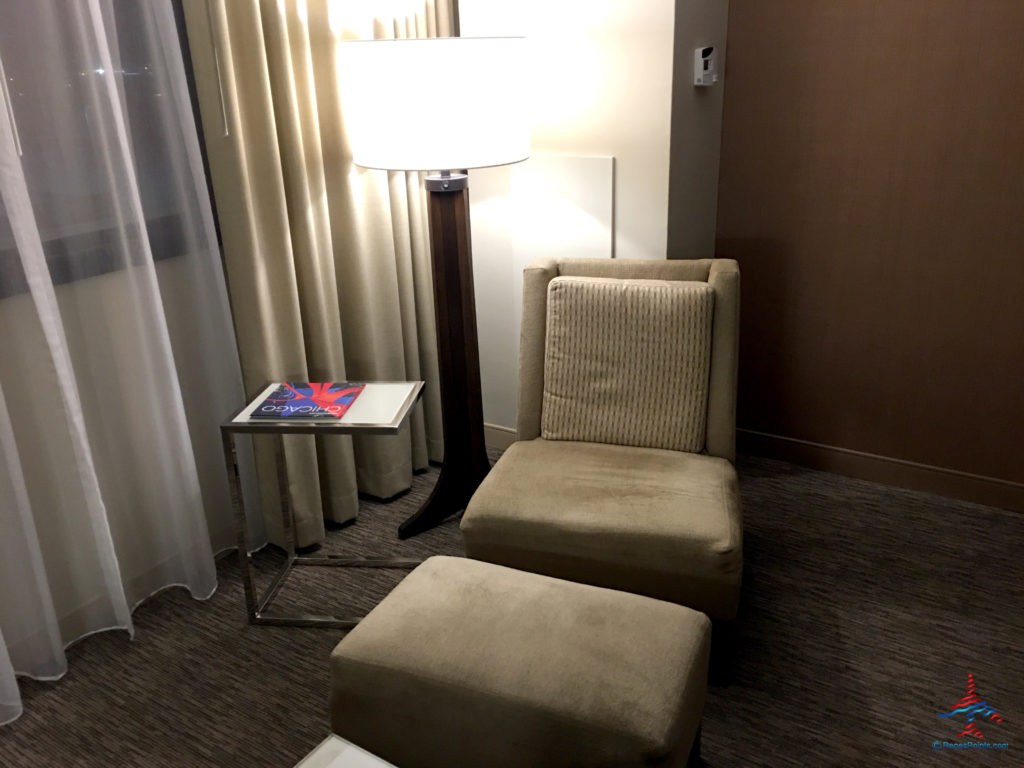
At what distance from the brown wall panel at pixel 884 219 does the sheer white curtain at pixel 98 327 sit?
1.78m

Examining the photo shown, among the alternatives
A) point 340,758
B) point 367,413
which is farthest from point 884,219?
point 340,758

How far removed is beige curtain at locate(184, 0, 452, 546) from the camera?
2273 millimetres

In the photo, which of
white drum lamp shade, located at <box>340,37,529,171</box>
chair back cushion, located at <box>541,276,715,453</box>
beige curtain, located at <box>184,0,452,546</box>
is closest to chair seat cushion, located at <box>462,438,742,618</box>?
chair back cushion, located at <box>541,276,715,453</box>

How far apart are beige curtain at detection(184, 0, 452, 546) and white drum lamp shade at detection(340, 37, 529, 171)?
7 cm

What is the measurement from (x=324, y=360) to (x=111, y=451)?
2.13 feet

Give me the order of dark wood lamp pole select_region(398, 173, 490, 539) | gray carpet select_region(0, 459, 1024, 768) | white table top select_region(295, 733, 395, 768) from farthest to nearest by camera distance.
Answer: dark wood lamp pole select_region(398, 173, 490, 539) < gray carpet select_region(0, 459, 1024, 768) < white table top select_region(295, 733, 395, 768)

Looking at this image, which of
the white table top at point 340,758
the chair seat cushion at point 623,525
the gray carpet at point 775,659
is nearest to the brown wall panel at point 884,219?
the gray carpet at point 775,659

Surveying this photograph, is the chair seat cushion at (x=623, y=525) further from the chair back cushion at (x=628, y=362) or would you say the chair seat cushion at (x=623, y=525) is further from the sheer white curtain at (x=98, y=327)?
the sheer white curtain at (x=98, y=327)

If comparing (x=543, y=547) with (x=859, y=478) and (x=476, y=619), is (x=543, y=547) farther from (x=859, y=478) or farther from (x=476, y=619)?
(x=859, y=478)

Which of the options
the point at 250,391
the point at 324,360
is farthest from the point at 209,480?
the point at 324,360

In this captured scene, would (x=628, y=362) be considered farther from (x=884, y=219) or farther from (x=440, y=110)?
(x=884, y=219)

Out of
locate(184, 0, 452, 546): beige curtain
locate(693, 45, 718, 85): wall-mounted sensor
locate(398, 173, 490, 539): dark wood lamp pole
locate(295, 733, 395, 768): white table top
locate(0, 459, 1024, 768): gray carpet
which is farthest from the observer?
locate(693, 45, 718, 85): wall-mounted sensor

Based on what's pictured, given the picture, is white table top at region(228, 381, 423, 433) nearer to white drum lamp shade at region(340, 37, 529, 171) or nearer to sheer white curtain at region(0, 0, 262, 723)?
sheer white curtain at region(0, 0, 262, 723)

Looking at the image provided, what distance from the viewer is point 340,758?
1362mm
